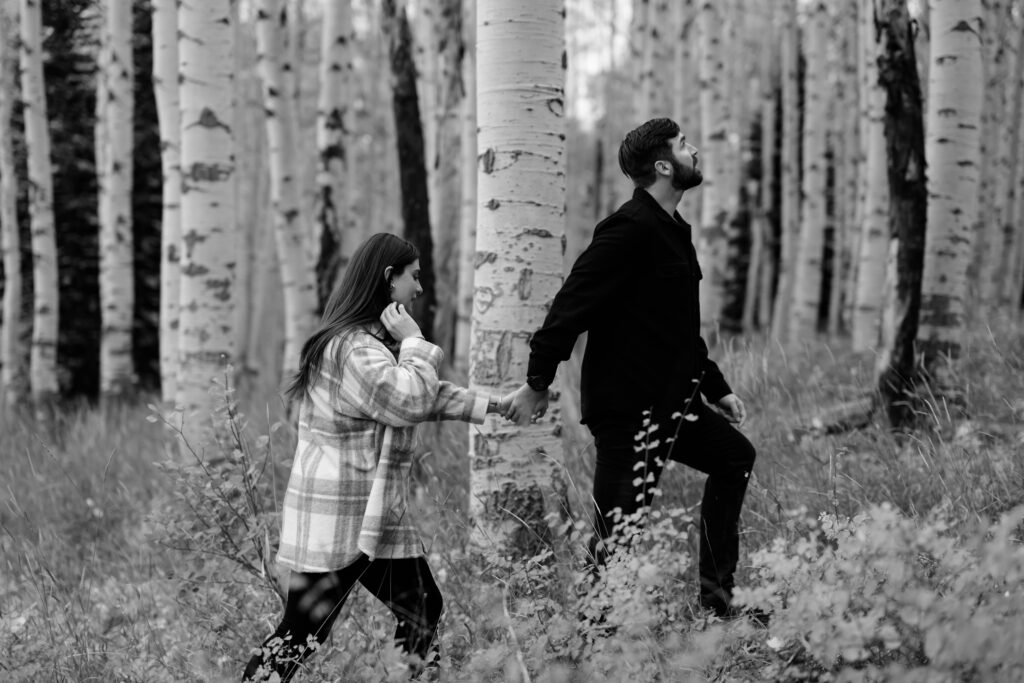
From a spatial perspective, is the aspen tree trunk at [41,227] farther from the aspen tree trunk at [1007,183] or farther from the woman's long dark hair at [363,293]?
the aspen tree trunk at [1007,183]

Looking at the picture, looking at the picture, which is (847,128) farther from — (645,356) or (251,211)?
(645,356)

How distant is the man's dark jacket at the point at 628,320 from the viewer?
318 centimetres

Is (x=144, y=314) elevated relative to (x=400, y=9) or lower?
lower

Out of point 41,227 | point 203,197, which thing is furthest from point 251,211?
point 203,197

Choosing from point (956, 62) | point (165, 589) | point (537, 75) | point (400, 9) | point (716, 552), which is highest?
point (400, 9)

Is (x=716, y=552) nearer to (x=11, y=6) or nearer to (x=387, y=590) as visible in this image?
(x=387, y=590)

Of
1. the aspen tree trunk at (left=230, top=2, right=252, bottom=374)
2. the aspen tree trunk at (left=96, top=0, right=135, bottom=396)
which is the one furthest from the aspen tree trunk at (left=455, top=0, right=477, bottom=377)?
the aspen tree trunk at (left=230, top=2, right=252, bottom=374)

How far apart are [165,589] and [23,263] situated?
12991mm

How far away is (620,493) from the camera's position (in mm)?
3262

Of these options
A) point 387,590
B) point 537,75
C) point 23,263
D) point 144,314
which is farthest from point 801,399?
point 23,263

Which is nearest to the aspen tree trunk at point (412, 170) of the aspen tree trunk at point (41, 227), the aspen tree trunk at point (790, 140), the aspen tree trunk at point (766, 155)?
the aspen tree trunk at point (41, 227)

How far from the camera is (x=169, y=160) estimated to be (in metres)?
8.54

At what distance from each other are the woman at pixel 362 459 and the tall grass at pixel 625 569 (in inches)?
9.9

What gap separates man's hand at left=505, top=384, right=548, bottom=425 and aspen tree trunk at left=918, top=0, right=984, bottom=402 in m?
3.15
